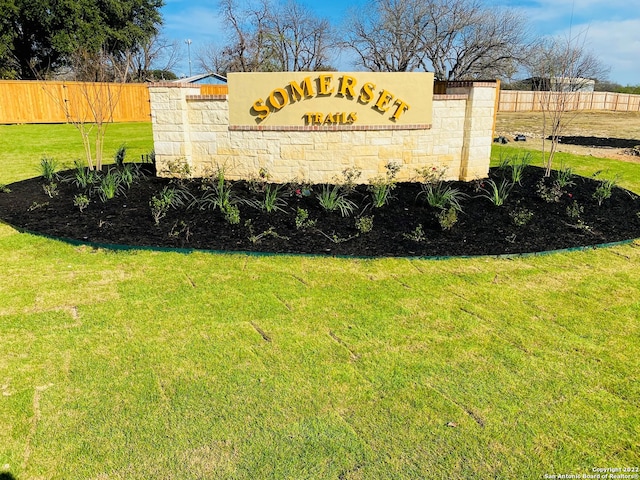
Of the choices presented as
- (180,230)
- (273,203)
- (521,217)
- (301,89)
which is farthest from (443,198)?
(180,230)

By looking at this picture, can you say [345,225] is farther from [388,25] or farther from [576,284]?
[388,25]

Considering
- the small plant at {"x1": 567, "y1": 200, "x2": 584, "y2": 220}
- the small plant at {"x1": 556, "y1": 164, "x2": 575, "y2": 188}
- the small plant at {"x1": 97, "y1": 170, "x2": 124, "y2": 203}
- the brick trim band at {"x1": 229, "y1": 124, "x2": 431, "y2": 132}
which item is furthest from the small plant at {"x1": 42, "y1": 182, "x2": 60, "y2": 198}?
the small plant at {"x1": 556, "y1": 164, "x2": 575, "y2": 188}

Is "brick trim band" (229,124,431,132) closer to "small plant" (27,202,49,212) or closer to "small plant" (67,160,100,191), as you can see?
"small plant" (67,160,100,191)

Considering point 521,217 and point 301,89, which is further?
point 301,89

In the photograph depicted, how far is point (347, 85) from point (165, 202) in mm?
3297

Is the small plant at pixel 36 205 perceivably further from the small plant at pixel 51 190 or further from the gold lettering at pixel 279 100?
the gold lettering at pixel 279 100

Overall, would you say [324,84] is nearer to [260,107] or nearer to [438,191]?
[260,107]

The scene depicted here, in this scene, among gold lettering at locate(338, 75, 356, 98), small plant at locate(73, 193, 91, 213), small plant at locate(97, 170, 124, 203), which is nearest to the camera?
small plant at locate(73, 193, 91, 213)

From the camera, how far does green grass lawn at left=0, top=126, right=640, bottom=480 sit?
7.84 feet

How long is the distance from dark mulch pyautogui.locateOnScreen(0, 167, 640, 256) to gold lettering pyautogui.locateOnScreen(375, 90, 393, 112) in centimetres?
133

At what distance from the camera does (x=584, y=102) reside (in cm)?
3856

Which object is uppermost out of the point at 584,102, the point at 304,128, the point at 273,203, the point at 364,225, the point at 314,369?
the point at 584,102

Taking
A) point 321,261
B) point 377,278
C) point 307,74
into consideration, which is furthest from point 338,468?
point 307,74

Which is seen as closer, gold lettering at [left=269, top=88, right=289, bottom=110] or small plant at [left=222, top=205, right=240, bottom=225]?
small plant at [left=222, top=205, right=240, bottom=225]
